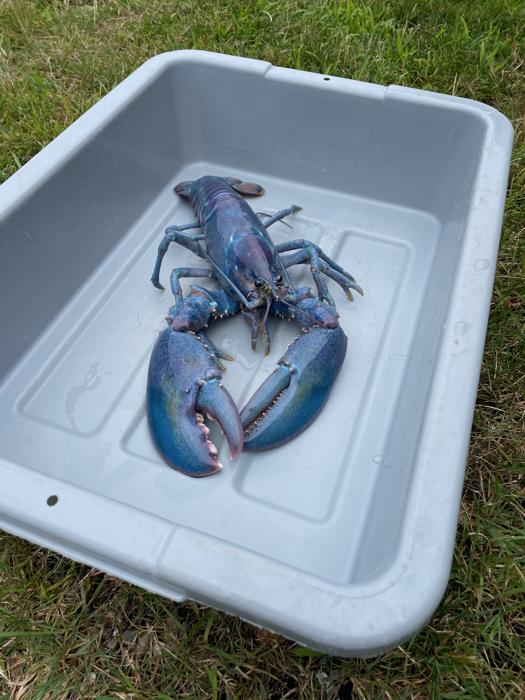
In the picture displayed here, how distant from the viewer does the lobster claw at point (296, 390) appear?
155 centimetres

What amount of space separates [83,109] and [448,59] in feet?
5.58

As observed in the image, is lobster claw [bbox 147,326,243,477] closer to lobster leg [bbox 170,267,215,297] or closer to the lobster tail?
lobster leg [bbox 170,267,215,297]

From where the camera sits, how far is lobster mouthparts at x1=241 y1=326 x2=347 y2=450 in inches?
61.1

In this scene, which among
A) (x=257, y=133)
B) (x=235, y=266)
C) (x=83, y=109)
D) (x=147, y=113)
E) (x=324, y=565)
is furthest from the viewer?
(x=83, y=109)

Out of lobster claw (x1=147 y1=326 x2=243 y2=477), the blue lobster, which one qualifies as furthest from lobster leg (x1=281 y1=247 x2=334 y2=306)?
lobster claw (x1=147 y1=326 x2=243 y2=477)

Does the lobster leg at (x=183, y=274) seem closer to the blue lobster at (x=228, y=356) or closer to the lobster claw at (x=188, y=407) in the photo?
the blue lobster at (x=228, y=356)

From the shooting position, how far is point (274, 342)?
1.85m

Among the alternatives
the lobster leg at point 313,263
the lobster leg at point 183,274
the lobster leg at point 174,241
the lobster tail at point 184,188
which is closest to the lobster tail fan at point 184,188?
the lobster tail at point 184,188

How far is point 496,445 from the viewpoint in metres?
1.68

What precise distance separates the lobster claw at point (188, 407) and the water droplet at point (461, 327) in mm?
577

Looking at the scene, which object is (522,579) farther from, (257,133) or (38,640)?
(257,133)

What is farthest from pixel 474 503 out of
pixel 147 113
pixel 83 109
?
pixel 83 109

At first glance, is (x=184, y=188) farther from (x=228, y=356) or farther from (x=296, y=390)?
(x=296, y=390)

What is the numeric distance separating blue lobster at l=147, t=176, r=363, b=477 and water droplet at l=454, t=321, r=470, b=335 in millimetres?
436
